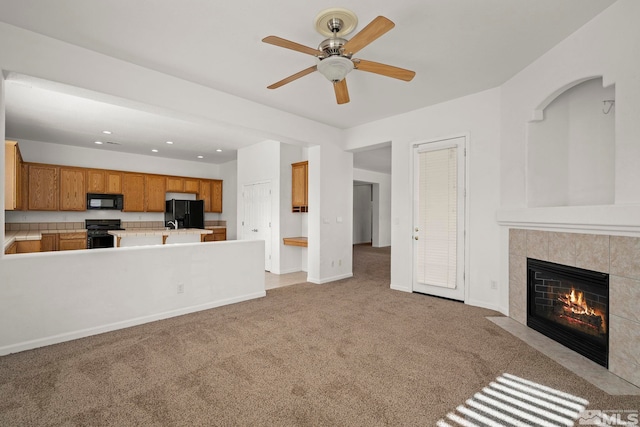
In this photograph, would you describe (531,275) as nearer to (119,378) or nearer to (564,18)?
(564,18)

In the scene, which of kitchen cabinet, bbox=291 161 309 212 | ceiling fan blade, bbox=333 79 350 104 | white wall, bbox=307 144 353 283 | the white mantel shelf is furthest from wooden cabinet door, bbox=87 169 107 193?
the white mantel shelf

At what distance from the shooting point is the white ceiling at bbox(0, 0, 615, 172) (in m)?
2.30

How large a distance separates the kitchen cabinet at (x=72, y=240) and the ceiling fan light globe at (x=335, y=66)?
6.30m

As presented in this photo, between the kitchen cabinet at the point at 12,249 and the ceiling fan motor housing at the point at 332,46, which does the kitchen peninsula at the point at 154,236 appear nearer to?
the kitchen cabinet at the point at 12,249

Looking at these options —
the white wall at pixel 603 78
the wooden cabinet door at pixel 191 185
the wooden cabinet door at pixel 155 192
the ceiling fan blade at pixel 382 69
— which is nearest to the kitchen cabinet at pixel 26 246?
the wooden cabinet door at pixel 155 192

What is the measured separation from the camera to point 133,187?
7.20m

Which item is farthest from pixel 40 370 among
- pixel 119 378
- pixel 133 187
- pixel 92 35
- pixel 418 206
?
pixel 133 187

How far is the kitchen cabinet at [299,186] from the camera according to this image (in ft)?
19.3

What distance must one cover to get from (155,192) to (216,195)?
5.14 feet

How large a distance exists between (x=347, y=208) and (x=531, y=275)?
3122mm

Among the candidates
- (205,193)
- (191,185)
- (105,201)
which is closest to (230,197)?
(205,193)

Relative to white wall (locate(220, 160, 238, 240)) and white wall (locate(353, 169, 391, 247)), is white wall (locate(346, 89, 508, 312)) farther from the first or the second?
white wall (locate(353, 169, 391, 247))

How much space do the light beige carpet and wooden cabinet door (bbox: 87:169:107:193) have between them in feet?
16.4

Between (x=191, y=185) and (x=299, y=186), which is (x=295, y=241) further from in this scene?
(x=191, y=185)
